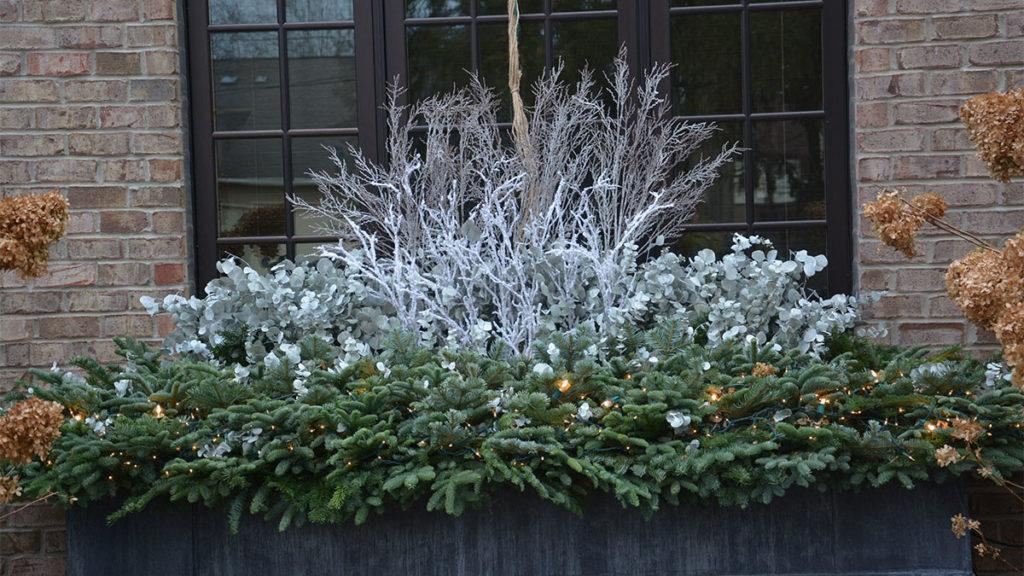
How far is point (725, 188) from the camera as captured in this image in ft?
13.5

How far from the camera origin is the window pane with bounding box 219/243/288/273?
163 inches

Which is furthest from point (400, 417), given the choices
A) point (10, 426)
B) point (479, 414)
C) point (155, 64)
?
point (155, 64)

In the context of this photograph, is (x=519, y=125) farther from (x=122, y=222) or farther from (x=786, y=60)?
(x=122, y=222)

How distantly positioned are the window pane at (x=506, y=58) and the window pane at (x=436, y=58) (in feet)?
0.25

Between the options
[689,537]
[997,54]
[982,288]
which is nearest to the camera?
[982,288]

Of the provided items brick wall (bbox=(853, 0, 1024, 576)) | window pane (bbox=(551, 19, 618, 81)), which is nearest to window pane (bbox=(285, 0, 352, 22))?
window pane (bbox=(551, 19, 618, 81))

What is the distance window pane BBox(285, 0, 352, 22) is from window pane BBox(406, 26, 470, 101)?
27 cm

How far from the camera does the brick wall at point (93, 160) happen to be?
12.9 ft

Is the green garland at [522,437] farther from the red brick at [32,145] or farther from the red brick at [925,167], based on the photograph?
the red brick at [32,145]

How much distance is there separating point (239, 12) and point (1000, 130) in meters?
2.80

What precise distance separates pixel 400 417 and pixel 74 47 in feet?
Result: 6.57

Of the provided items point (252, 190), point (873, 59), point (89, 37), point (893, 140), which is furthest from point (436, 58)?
point (893, 140)

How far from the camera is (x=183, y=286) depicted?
3.96 metres

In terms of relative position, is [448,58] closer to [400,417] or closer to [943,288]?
[400,417]
